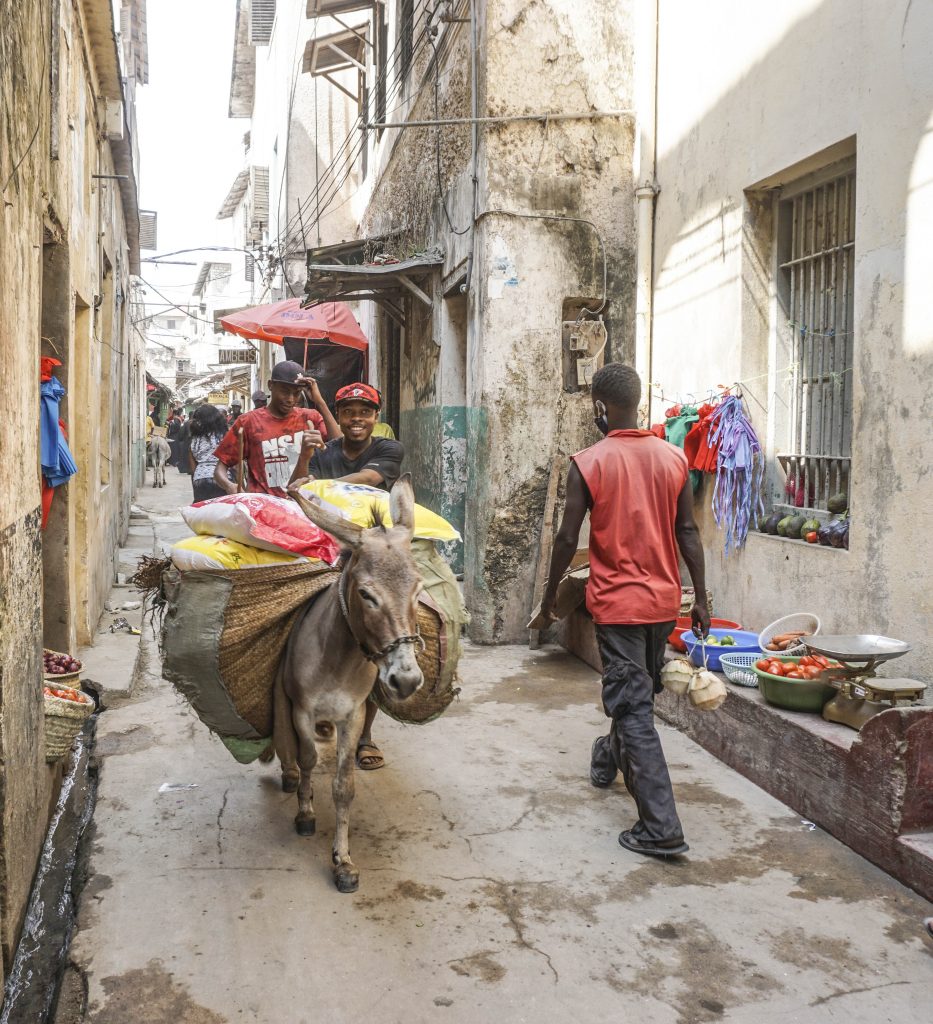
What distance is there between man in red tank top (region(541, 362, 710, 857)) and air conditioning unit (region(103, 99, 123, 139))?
23.1ft

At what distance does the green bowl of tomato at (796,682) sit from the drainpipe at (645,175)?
3516 millimetres

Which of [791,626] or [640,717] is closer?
[640,717]

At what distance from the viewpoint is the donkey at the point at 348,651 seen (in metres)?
3.15

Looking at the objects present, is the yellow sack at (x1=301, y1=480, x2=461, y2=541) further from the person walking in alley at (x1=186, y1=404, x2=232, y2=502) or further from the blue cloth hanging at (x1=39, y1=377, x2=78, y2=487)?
the person walking in alley at (x1=186, y1=404, x2=232, y2=502)

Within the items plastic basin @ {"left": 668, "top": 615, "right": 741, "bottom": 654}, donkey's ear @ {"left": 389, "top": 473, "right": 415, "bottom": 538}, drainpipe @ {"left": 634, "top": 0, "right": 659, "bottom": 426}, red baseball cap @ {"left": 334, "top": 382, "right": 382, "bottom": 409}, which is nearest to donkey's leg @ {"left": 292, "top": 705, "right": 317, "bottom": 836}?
donkey's ear @ {"left": 389, "top": 473, "right": 415, "bottom": 538}

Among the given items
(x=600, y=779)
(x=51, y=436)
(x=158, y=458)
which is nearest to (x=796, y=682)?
(x=600, y=779)

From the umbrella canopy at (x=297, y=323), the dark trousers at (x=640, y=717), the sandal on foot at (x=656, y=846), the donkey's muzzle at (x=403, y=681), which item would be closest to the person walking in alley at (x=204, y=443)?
the umbrella canopy at (x=297, y=323)

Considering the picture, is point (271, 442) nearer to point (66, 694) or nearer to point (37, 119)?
point (66, 694)

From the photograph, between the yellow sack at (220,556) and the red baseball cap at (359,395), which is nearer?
the yellow sack at (220,556)

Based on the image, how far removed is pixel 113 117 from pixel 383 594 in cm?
790

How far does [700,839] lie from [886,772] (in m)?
0.83

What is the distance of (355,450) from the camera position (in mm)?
5410

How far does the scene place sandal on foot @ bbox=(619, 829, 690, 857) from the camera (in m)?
3.87

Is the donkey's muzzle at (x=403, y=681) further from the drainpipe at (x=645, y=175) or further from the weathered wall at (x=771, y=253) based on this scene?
the drainpipe at (x=645, y=175)
